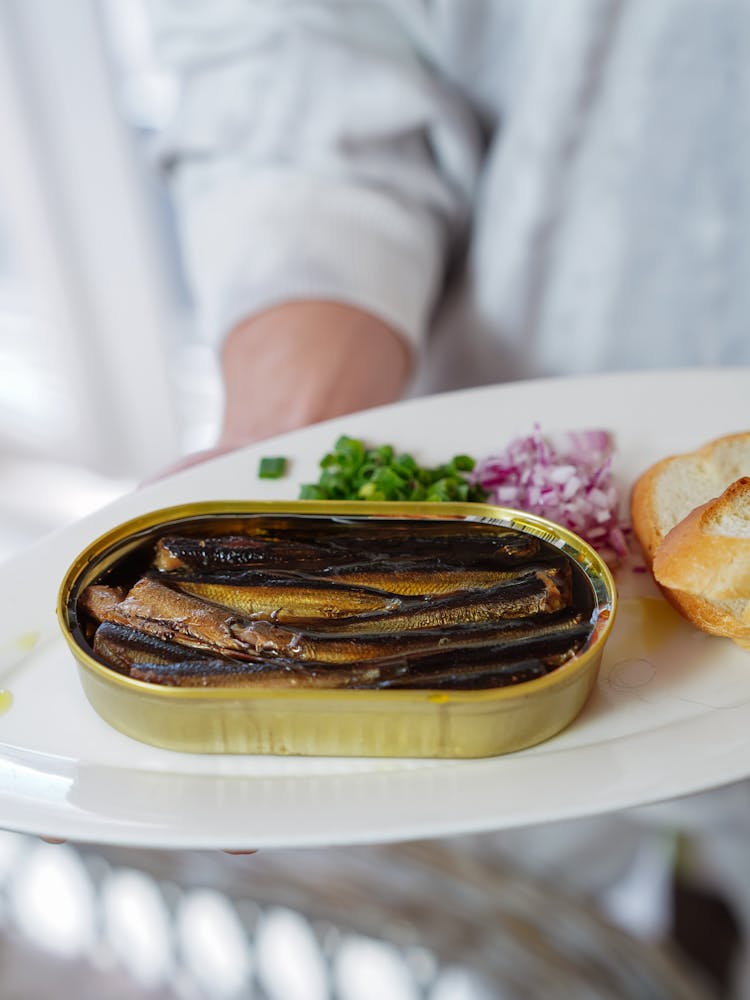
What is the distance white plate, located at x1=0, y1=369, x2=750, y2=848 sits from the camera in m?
0.87

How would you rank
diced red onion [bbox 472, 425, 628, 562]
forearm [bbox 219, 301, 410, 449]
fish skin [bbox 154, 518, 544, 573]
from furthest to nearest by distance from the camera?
1. forearm [bbox 219, 301, 410, 449]
2. diced red onion [bbox 472, 425, 628, 562]
3. fish skin [bbox 154, 518, 544, 573]

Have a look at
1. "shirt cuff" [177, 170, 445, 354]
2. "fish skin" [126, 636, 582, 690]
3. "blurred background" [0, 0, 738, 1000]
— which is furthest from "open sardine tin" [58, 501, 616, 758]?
"shirt cuff" [177, 170, 445, 354]

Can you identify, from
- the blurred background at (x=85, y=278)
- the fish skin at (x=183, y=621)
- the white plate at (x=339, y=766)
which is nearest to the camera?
the white plate at (x=339, y=766)

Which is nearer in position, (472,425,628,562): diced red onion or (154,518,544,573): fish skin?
(154,518,544,573): fish skin

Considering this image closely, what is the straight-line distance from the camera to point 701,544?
1012mm

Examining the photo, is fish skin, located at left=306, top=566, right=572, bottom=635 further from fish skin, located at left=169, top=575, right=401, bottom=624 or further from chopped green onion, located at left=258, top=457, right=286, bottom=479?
chopped green onion, located at left=258, top=457, right=286, bottom=479

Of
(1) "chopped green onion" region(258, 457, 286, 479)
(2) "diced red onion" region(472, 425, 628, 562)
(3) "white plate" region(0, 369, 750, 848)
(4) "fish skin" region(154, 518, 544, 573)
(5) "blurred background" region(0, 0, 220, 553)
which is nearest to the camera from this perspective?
(3) "white plate" region(0, 369, 750, 848)

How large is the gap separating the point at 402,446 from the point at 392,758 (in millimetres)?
536

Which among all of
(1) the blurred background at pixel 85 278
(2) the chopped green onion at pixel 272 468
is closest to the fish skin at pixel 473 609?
(2) the chopped green onion at pixel 272 468

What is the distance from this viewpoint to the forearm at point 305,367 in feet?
Result: 5.41

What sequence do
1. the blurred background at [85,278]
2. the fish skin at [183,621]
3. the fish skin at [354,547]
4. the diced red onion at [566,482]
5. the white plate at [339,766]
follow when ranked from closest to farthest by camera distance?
1. the white plate at [339,766]
2. the fish skin at [183,621]
3. the fish skin at [354,547]
4. the diced red onion at [566,482]
5. the blurred background at [85,278]

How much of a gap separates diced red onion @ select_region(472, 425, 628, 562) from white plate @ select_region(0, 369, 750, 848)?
3.1 inches

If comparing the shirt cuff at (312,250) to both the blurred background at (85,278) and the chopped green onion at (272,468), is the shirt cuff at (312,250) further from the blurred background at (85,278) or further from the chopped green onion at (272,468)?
the blurred background at (85,278)

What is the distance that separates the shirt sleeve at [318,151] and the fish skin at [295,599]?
2.71 feet
